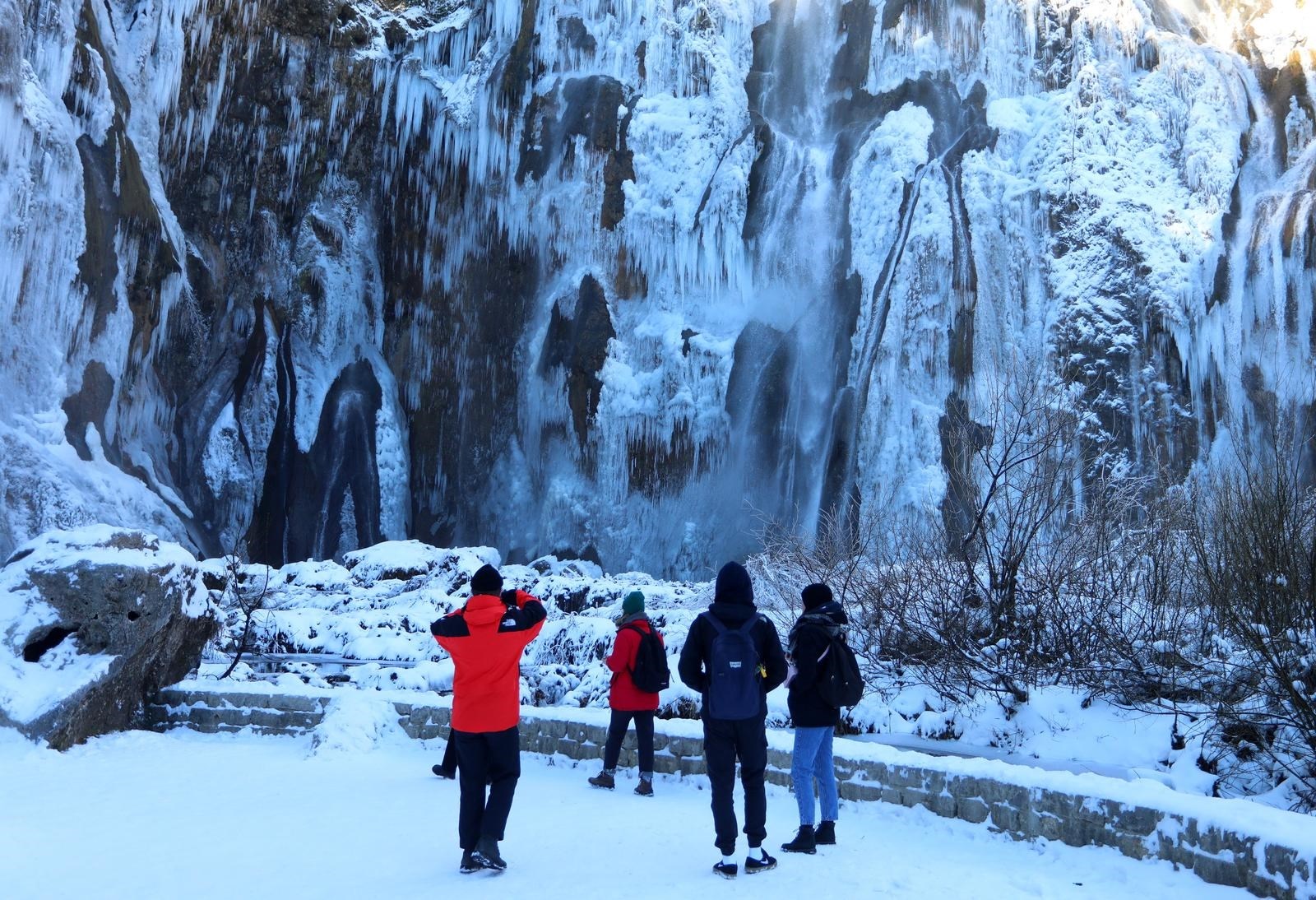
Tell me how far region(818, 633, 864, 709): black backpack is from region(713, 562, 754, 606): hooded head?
544 millimetres

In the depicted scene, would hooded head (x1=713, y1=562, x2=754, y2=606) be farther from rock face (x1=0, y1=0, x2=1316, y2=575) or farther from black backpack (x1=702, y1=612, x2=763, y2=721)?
rock face (x1=0, y1=0, x2=1316, y2=575)

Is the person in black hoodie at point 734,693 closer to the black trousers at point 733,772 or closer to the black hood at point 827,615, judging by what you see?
the black trousers at point 733,772

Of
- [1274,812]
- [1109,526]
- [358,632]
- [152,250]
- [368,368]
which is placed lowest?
[358,632]

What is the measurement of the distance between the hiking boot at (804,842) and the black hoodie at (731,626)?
0.70 m

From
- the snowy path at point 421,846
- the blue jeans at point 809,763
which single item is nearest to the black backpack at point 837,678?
the blue jeans at point 809,763

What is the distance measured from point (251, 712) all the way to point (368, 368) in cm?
1716

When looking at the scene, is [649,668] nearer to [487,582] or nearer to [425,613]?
[487,582]

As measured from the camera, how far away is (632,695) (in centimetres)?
680

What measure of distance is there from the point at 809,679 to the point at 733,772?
2.05 feet

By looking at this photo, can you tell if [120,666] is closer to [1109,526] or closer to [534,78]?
[1109,526]

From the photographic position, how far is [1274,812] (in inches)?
179

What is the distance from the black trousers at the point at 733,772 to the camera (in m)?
4.80

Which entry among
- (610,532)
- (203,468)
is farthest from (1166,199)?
(203,468)

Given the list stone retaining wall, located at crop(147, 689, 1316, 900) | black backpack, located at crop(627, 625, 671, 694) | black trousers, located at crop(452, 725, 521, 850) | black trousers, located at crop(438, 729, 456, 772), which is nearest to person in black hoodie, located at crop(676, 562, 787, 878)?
black trousers, located at crop(452, 725, 521, 850)
